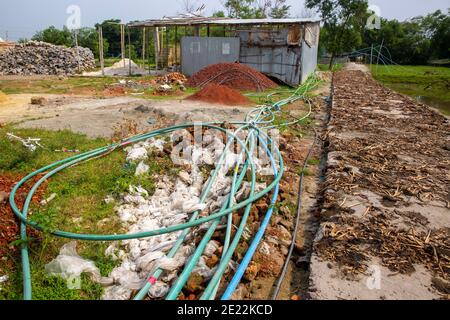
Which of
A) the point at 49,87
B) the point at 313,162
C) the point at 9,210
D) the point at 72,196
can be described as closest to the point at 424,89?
the point at 313,162

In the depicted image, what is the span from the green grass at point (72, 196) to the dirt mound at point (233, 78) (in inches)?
344

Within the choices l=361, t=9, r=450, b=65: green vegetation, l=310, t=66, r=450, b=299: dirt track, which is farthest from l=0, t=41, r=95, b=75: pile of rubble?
l=361, t=9, r=450, b=65: green vegetation

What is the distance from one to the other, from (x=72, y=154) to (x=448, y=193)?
19.3 ft

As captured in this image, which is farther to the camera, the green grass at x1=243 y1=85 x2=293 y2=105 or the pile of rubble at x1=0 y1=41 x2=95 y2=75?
the pile of rubble at x1=0 y1=41 x2=95 y2=75

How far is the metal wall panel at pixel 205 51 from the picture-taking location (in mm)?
16891

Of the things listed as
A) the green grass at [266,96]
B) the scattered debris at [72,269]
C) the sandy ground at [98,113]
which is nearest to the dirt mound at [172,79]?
the green grass at [266,96]

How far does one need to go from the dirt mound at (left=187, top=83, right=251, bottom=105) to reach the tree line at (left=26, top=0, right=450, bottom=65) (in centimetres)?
1262

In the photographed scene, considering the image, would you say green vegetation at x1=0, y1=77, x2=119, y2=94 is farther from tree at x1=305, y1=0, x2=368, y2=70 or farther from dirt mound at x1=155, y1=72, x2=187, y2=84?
tree at x1=305, y1=0, x2=368, y2=70

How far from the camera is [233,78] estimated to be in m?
14.6

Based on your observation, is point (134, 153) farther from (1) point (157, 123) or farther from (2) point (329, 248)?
(2) point (329, 248)

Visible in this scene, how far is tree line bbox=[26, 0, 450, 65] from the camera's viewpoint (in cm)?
2988

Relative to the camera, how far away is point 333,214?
3.89 m

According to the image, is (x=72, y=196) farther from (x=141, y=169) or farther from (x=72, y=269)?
(x=72, y=269)

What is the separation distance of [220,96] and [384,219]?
27.2 feet
